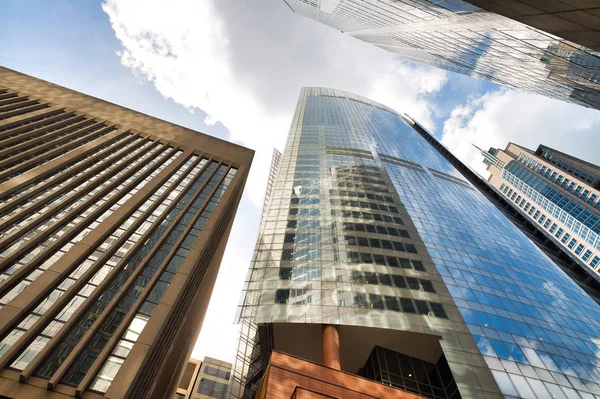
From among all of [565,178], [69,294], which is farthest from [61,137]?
[565,178]

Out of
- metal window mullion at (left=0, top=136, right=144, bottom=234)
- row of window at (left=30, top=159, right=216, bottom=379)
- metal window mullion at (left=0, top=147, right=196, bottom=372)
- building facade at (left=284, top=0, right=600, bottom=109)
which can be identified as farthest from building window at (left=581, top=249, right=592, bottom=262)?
metal window mullion at (left=0, top=136, right=144, bottom=234)

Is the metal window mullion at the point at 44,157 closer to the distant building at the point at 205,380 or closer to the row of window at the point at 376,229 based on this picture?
the row of window at the point at 376,229

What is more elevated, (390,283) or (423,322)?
(390,283)

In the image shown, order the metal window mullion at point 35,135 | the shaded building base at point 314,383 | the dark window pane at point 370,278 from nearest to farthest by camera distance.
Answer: the shaded building base at point 314,383, the metal window mullion at point 35,135, the dark window pane at point 370,278

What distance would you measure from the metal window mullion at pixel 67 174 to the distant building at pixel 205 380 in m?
44.0

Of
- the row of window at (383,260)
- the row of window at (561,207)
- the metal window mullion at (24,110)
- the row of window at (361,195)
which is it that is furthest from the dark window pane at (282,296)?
the row of window at (561,207)

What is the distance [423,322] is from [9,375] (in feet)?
90.7

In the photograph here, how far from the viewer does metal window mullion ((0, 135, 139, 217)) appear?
23.8m

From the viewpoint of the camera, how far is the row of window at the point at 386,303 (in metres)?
28.1

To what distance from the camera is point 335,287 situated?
2961cm

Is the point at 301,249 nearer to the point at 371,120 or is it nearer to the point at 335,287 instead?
the point at 335,287

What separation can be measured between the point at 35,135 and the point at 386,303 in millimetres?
41527

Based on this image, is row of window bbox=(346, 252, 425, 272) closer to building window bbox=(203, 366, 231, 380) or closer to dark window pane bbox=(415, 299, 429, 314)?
dark window pane bbox=(415, 299, 429, 314)

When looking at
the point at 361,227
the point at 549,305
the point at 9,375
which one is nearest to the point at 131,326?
the point at 9,375
